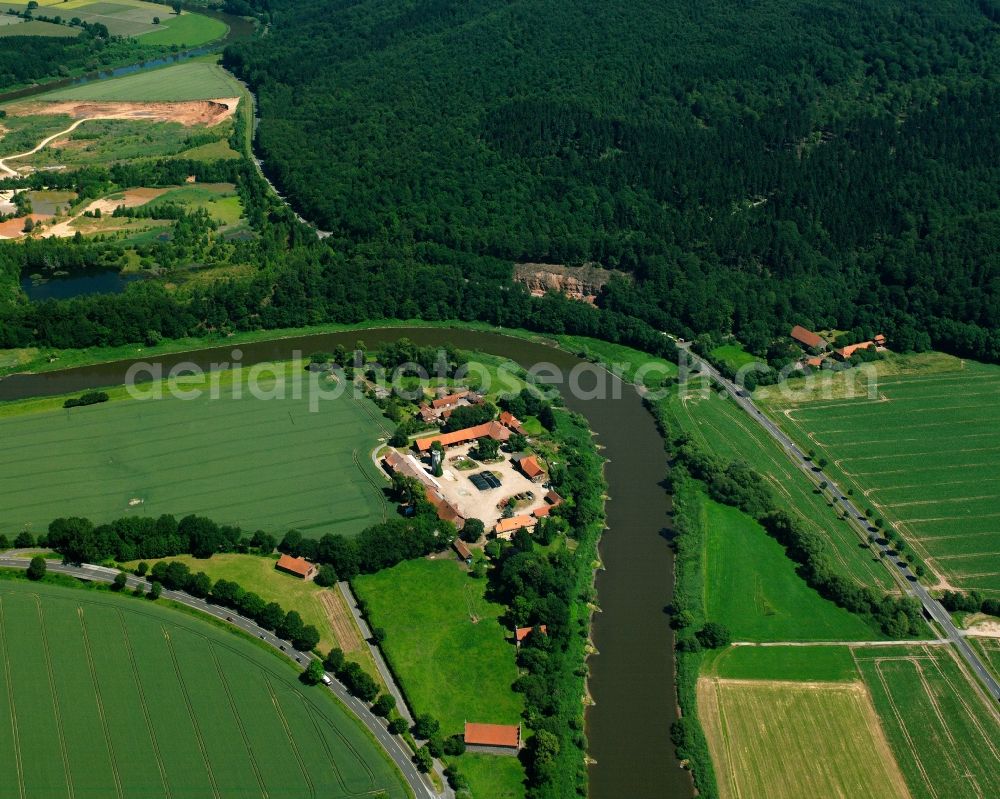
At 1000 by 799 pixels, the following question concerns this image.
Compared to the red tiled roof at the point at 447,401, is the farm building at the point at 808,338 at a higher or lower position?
higher

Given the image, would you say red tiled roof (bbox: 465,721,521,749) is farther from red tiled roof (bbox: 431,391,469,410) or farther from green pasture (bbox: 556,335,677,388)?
green pasture (bbox: 556,335,677,388)

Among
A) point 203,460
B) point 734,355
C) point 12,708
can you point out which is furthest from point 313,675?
point 734,355

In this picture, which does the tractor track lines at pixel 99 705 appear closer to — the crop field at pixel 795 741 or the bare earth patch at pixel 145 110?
the crop field at pixel 795 741

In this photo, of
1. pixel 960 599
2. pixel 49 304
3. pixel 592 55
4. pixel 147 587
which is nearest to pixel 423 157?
pixel 592 55

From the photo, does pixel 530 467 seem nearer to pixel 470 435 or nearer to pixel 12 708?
pixel 470 435

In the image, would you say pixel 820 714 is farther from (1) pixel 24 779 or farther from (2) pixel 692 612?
(1) pixel 24 779

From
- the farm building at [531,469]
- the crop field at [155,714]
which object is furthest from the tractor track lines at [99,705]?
the farm building at [531,469]

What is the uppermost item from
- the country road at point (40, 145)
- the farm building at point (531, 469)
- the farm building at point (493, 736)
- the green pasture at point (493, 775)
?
the country road at point (40, 145)

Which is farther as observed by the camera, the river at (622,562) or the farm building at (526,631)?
the farm building at (526,631)
